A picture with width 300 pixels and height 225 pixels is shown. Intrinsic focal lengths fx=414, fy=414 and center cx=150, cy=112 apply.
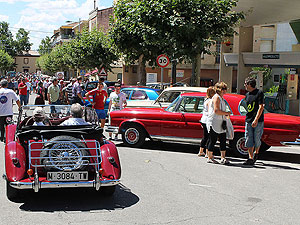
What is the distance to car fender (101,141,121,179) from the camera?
6074 millimetres

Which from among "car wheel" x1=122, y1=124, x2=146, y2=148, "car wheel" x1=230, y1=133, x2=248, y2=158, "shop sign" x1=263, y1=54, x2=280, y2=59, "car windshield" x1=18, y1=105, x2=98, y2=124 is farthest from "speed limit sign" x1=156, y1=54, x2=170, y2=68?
"car windshield" x1=18, y1=105, x2=98, y2=124

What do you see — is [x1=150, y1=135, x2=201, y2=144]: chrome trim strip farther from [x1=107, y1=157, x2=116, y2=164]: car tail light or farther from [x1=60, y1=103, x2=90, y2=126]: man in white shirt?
[x1=107, y1=157, x2=116, y2=164]: car tail light

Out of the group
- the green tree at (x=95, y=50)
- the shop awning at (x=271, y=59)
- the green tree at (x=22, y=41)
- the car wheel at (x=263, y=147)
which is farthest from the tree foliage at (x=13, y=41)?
the car wheel at (x=263, y=147)

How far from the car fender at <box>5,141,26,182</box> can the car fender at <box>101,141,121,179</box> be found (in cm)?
115

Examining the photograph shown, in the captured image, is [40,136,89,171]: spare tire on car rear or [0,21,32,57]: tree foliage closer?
[40,136,89,171]: spare tire on car rear

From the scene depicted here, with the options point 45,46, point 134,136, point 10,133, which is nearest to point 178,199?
point 10,133

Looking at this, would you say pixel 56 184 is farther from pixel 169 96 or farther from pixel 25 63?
pixel 25 63

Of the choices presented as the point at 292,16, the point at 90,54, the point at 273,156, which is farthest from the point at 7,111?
the point at 90,54

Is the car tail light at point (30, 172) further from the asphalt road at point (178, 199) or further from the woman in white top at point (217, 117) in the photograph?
the woman in white top at point (217, 117)

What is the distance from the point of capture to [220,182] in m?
7.57

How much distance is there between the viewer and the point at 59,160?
5906 mm

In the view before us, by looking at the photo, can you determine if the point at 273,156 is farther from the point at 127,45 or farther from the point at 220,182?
the point at 127,45

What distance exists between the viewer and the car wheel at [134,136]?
10805 millimetres

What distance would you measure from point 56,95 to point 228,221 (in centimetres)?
1211
